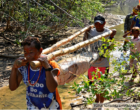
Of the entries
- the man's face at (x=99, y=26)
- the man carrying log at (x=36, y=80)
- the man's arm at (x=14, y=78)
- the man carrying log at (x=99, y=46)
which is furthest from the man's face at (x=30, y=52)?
the man's face at (x=99, y=26)

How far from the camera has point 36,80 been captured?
1641 millimetres

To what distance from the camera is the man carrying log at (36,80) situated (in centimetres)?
157

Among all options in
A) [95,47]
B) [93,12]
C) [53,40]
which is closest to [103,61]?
[95,47]

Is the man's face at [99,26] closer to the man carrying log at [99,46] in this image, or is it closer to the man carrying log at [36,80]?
the man carrying log at [99,46]

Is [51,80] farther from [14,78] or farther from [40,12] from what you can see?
[40,12]

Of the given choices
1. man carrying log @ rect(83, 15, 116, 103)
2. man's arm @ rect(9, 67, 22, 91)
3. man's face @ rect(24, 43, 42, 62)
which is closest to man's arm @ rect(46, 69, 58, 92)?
man's face @ rect(24, 43, 42, 62)

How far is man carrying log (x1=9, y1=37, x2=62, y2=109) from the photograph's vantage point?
1.57 m

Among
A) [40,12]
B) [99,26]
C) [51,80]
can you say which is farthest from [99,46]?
[40,12]

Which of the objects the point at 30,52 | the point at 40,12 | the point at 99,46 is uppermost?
the point at 40,12

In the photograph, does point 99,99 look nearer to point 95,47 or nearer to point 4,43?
point 95,47

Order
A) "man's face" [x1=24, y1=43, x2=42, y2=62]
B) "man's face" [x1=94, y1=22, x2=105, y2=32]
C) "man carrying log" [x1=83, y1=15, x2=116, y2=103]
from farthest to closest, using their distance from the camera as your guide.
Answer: "man's face" [x1=94, y1=22, x2=105, y2=32] → "man carrying log" [x1=83, y1=15, x2=116, y2=103] → "man's face" [x1=24, y1=43, x2=42, y2=62]

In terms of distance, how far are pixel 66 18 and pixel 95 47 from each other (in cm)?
324

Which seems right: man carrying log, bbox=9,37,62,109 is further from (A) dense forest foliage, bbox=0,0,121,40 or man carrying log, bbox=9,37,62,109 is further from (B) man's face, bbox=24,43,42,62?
(A) dense forest foliage, bbox=0,0,121,40

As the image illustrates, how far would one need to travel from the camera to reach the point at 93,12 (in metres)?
5.83
